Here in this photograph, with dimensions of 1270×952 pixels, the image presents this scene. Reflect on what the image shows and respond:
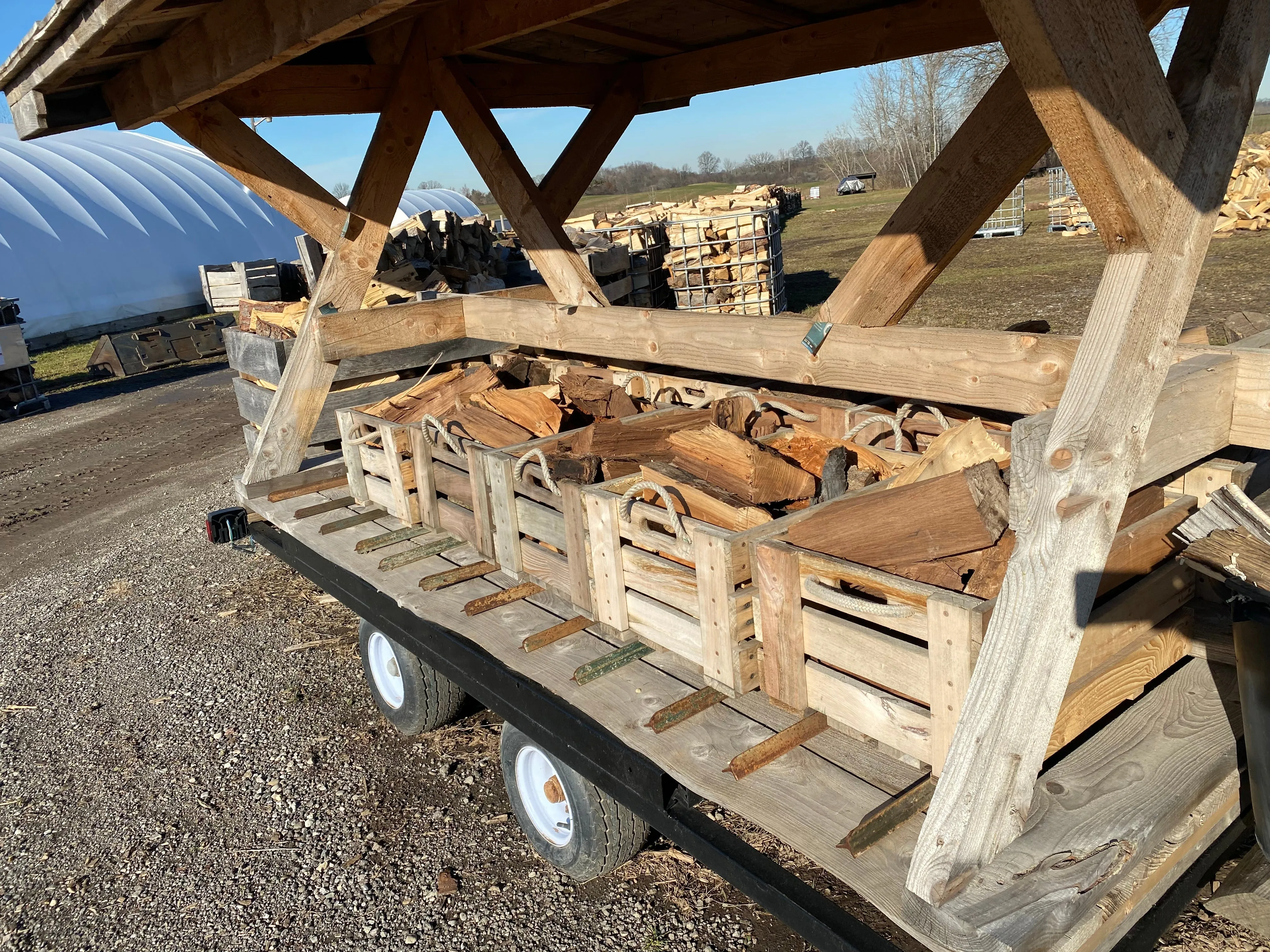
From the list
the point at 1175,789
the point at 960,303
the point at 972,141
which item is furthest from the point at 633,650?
the point at 960,303

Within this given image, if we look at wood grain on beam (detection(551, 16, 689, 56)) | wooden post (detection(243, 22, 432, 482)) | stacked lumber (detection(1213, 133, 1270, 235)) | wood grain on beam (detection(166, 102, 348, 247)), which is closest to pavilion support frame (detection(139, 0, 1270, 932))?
wood grain on beam (detection(551, 16, 689, 56))

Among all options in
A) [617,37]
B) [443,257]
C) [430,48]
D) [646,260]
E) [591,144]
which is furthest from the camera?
[646,260]

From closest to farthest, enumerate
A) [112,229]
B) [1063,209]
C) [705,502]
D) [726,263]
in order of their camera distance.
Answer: [705,502] < [726,263] < [112,229] < [1063,209]

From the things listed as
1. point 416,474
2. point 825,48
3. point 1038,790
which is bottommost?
point 1038,790

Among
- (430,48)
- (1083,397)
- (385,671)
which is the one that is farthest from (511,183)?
(1083,397)

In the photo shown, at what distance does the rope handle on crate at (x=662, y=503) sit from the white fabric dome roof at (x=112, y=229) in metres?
22.1

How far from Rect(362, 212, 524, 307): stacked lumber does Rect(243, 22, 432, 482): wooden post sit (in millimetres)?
3022

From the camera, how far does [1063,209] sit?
26406 millimetres

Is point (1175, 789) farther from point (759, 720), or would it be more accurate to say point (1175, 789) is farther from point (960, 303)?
point (960, 303)

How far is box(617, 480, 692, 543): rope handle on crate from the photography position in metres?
2.50

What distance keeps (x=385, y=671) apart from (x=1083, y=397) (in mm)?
3425

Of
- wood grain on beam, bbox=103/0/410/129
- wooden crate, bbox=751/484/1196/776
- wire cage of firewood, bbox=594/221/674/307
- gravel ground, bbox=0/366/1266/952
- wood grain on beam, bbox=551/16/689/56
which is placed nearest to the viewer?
wooden crate, bbox=751/484/1196/776

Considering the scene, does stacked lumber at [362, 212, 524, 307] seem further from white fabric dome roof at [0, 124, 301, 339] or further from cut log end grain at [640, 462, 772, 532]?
white fabric dome roof at [0, 124, 301, 339]

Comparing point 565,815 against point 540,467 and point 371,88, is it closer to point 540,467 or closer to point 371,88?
point 540,467
